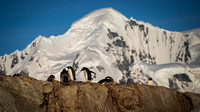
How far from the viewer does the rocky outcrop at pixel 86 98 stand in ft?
92.6

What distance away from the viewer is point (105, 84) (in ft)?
115

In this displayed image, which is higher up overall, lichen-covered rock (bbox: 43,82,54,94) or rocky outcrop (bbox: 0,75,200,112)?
lichen-covered rock (bbox: 43,82,54,94)

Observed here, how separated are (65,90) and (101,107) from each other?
3712 mm

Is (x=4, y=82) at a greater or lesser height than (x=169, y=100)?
greater

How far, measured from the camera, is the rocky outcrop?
28.2 m

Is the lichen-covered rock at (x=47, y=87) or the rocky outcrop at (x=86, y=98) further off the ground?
the lichen-covered rock at (x=47, y=87)

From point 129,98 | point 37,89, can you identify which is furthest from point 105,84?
point 37,89

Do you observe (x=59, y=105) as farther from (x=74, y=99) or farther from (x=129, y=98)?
(x=129, y=98)

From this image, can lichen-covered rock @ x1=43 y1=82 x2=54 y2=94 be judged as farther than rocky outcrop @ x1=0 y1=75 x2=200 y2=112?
Yes

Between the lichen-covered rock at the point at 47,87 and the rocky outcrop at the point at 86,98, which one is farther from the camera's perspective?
the lichen-covered rock at the point at 47,87

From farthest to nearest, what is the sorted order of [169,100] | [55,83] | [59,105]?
[169,100]
[55,83]
[59,105]

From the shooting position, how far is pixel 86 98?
104ft

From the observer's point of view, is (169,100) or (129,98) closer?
(129,98)

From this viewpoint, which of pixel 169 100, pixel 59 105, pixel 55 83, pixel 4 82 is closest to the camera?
pixel 4 82
